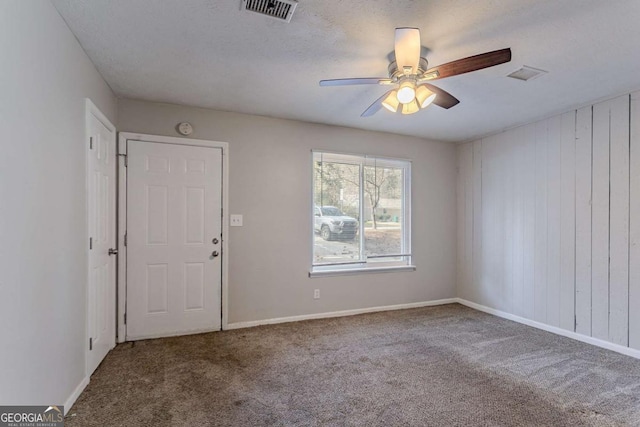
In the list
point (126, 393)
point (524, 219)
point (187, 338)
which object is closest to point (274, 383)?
point (126, 393)

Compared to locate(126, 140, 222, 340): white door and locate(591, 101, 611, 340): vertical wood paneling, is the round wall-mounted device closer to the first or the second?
locate(126, 140, 222, 340): white door

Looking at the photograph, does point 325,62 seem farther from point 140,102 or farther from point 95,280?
point 95,280

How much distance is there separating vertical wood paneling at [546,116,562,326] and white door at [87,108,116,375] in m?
4.57

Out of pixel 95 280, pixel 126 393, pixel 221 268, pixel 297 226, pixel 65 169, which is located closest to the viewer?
pixel 65 169

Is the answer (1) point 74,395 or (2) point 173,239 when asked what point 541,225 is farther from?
(1) point 74,395

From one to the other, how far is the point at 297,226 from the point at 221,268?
3.33 feet

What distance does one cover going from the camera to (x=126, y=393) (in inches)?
90.0

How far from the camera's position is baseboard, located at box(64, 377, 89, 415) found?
203 cm

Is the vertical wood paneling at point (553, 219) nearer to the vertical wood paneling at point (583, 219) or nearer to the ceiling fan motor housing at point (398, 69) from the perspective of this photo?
the vertical wood paneling at point (583, 219)

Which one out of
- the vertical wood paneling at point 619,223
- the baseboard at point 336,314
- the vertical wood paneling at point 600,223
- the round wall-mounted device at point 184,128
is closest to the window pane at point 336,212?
the baseboard at point 336,314

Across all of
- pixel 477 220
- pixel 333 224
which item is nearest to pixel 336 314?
pixel 333 224

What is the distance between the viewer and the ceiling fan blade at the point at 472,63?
5.67 ft

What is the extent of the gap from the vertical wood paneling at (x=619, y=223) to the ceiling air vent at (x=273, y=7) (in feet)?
10.8

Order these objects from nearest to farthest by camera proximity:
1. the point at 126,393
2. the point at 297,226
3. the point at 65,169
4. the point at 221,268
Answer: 1. the point at 65,169
2. the point at 126,393
3. the point at 221,268
4. the point at 297,226
